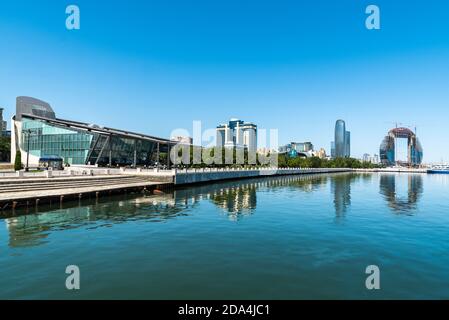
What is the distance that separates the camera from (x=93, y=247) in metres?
15.7

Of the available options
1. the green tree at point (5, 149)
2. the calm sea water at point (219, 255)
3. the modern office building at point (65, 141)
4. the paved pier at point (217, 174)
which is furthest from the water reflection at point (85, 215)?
the green tree at point (5, 149)

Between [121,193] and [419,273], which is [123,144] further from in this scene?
[419,273]

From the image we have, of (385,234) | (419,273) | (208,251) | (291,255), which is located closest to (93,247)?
(208,251)

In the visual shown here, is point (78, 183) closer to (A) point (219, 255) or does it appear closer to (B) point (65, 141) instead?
(A) point (219, 255)

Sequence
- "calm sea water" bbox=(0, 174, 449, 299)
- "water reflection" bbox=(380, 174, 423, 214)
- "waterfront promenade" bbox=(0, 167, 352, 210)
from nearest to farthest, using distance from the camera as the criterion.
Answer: "calm sea water" bbox=(0, 174, 449, 299) → "waterfront promenade" bbox=(0, 167, 352, 210) → "water reflection" bbox=(380, 174, 423, 214)

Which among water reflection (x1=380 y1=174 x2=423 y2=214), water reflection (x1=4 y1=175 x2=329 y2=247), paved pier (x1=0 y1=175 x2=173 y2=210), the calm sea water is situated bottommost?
water reflection (x1=380 y1=174 x2=423 y2=214)

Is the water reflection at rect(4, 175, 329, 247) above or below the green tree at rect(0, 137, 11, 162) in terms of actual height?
below

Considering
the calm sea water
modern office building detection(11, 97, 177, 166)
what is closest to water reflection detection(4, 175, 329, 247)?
the calm sea water

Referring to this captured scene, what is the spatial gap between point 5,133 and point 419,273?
218 metres

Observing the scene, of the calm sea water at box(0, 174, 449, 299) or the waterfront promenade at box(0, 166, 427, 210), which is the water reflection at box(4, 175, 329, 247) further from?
the waterfront promenade at box(0, 166, 427, 210)

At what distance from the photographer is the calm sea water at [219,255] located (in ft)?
34.9

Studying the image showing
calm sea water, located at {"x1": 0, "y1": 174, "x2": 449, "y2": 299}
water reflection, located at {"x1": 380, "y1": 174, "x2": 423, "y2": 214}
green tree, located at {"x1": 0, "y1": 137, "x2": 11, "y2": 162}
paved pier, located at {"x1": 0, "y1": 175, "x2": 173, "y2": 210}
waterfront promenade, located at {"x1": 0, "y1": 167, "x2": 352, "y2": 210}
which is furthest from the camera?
green tree, located at {"x1": 0, "y1": 137, "x2": 11, "y2": 162}

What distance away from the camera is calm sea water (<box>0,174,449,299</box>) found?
10625 mm
